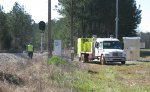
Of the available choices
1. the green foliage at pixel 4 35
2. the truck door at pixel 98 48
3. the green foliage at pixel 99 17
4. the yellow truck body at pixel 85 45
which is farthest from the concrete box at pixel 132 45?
the green foliage at pixel 4 35

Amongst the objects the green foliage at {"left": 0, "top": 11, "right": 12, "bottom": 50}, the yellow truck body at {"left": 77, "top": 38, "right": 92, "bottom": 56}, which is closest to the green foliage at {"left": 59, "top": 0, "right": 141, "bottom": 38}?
the yellow truck body at {"left": 77, "top": 38, "right": 92, "bottom": 56}

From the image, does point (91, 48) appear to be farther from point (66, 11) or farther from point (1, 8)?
point (1, 8)

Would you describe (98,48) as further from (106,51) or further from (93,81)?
(93,81)

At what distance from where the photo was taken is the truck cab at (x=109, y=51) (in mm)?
43844

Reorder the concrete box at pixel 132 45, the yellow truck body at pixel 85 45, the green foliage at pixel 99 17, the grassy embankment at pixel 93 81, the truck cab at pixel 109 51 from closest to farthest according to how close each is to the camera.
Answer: the grassy embankment at pixel 93 81 < the truck cab at pixel 109 51 < the yellow truck body at pixel 85 45 < the concrete box at pixel 132 45 < the green foliage at pixel 99 17

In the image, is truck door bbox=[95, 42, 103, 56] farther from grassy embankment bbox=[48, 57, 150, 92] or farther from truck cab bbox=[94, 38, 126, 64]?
grassy embankment bbox=[48, 57, 150, 92]

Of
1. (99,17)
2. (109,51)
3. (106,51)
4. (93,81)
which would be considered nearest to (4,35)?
(99,17)

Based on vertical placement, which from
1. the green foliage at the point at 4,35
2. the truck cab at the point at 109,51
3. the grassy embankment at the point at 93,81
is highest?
the green foliage at the point at 4,35

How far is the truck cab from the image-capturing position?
1726 inches

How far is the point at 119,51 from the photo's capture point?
4409 centimetres

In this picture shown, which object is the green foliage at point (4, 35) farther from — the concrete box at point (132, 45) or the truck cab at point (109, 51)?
the truck cab at point (109, 51)

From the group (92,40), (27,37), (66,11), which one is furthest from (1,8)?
(92,40)

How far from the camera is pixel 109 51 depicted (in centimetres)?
4403

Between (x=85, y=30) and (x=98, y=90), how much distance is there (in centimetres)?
5876
